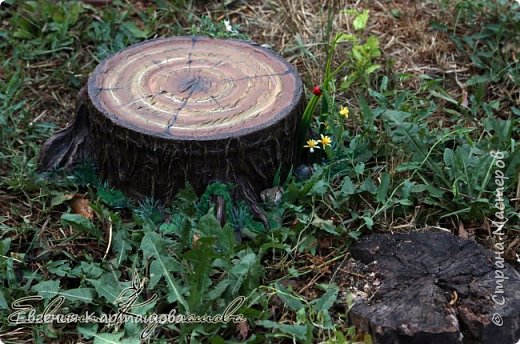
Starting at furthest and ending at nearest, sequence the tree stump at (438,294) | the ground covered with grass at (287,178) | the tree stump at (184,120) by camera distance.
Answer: the tree stump at (184,120) < the ground covered with grass at (287,178) < the tree stump at (438,294)

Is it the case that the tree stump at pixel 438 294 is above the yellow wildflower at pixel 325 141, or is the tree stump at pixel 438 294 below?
below

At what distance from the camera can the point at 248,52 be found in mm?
3508

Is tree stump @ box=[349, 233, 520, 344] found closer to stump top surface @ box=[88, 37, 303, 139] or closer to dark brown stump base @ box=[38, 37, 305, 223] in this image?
dark brown stump base @ box=[38, 37, 305, 223]

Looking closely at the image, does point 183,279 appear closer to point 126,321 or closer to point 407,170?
point 126,321

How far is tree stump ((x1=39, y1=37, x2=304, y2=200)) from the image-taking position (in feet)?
9.77

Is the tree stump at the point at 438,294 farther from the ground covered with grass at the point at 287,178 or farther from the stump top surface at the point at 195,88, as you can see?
the stump top surface at the point at 195,88

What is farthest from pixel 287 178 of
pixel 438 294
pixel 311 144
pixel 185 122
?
pixel 438 294

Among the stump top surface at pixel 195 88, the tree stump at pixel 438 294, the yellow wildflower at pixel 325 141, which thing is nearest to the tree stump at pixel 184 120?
the stump top surface at pixel 195 88

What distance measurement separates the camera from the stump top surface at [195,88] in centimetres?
303

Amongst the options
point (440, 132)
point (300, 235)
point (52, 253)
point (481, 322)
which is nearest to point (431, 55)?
point (440, 132)

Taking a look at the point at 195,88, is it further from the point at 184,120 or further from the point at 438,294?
the point at 438,294

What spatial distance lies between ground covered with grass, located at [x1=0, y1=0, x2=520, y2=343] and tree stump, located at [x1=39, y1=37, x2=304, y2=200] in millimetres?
86

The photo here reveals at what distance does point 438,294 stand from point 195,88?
4.13 feet

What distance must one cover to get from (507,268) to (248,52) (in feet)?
4.67
